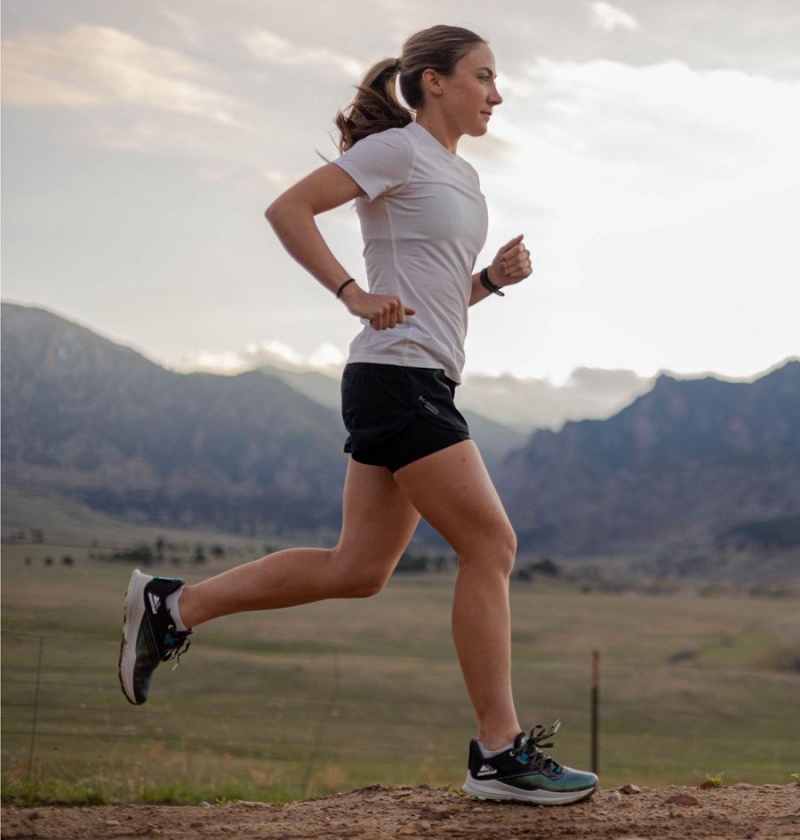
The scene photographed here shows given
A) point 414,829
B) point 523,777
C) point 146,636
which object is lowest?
point 414,829

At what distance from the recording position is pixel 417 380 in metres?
2.72

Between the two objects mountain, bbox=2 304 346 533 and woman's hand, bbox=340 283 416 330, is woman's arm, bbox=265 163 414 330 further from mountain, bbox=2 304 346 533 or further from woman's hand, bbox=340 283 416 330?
mountain, bbox=2 304 346 533

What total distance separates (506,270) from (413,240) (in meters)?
0.46

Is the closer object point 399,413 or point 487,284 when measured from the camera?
point 399,413

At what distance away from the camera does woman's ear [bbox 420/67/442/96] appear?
9.58ft

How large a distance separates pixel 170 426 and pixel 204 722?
226 feet

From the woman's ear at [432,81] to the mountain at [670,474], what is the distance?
82949 mm

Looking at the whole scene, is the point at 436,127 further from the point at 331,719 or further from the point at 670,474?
the point at 670,474

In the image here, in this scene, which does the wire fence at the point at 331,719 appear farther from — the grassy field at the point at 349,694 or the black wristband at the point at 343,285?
the black wristband at the point at 343,285

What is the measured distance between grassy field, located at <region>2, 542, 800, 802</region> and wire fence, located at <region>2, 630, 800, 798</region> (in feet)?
0.18

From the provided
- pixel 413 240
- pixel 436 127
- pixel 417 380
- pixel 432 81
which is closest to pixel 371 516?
pixel 417 380

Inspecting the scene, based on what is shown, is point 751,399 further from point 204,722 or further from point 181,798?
point 181,798

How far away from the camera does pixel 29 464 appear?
2453 inches

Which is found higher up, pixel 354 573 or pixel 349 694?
pixel 354 573
